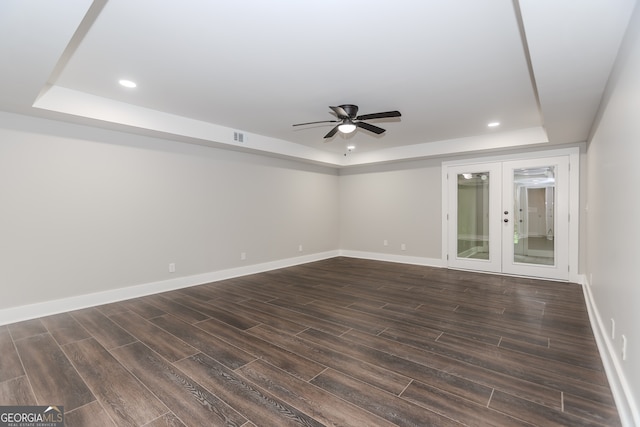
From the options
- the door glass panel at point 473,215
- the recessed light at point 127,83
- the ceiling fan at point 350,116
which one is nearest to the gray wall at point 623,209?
the ceiling fan at point 350,116

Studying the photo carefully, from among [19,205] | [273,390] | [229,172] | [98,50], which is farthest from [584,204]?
[19,205]

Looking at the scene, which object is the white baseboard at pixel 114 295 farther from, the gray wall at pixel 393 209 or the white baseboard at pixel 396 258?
the gray wall at pixel 393 209

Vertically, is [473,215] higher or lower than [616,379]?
higher

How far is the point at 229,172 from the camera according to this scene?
529 centimetres

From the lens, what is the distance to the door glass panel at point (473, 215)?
5727 mm

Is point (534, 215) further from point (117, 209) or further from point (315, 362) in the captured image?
point (117, 209)

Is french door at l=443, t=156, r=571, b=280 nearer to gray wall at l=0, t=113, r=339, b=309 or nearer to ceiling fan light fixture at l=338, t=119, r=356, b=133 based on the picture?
ceiling fan light fixture at l=338, t=119, r=356, b=133

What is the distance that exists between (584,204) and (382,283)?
3.44m

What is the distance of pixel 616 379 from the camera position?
6.32 ft

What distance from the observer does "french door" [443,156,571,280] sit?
502 cm

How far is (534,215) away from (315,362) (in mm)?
4916

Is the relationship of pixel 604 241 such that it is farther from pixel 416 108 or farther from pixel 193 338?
pixel 193 338

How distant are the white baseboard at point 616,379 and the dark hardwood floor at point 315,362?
0.06m

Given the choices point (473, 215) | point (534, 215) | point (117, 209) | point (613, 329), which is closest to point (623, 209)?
point (613, 329)
